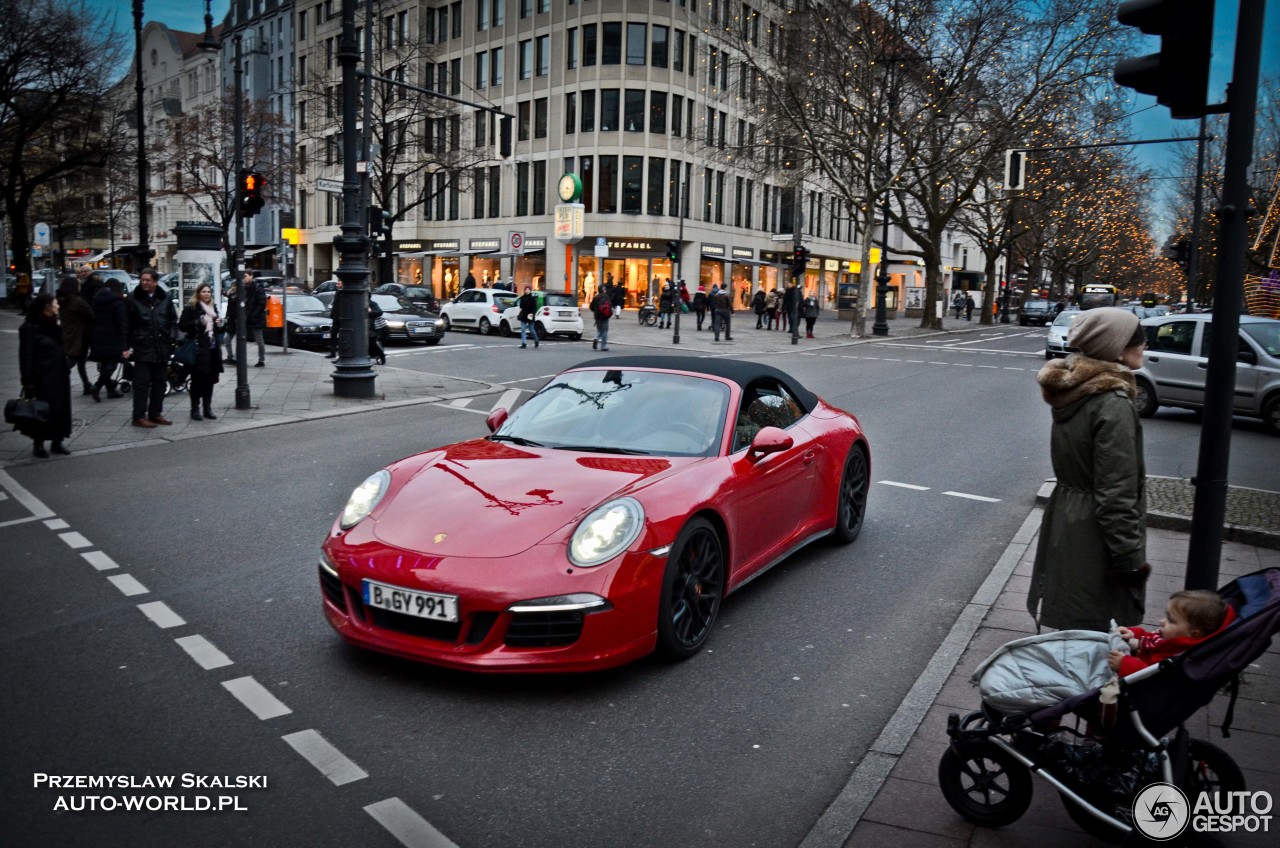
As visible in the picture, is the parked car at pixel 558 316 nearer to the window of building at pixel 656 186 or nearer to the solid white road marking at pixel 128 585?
the window of building at pixel 656 186

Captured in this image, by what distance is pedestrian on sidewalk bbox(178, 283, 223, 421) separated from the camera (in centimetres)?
1264

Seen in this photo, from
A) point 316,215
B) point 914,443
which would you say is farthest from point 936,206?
point 316,215

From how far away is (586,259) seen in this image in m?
56.0

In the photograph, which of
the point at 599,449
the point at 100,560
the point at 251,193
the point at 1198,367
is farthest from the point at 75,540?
the point at 1198,367

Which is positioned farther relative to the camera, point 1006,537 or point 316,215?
point 316,215

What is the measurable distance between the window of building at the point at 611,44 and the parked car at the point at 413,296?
76.2ft

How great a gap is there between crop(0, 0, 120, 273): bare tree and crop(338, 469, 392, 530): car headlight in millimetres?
37826

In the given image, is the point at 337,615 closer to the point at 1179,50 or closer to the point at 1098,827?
the point at 1098,827

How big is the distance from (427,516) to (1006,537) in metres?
4.89

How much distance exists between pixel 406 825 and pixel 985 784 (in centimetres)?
200

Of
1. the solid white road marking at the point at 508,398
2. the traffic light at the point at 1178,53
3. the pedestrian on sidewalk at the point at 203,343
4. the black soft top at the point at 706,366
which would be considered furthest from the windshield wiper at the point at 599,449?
the solid white road marking at the point at 508,398

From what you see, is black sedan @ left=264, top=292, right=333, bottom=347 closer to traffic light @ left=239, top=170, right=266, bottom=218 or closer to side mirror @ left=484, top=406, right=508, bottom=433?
traffic light @ left=239, top=170, right=266, bottom=218

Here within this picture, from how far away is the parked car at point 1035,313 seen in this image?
61.0 meters

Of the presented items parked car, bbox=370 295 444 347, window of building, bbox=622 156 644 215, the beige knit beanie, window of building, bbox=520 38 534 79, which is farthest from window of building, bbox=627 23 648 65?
the beige knit beanie
